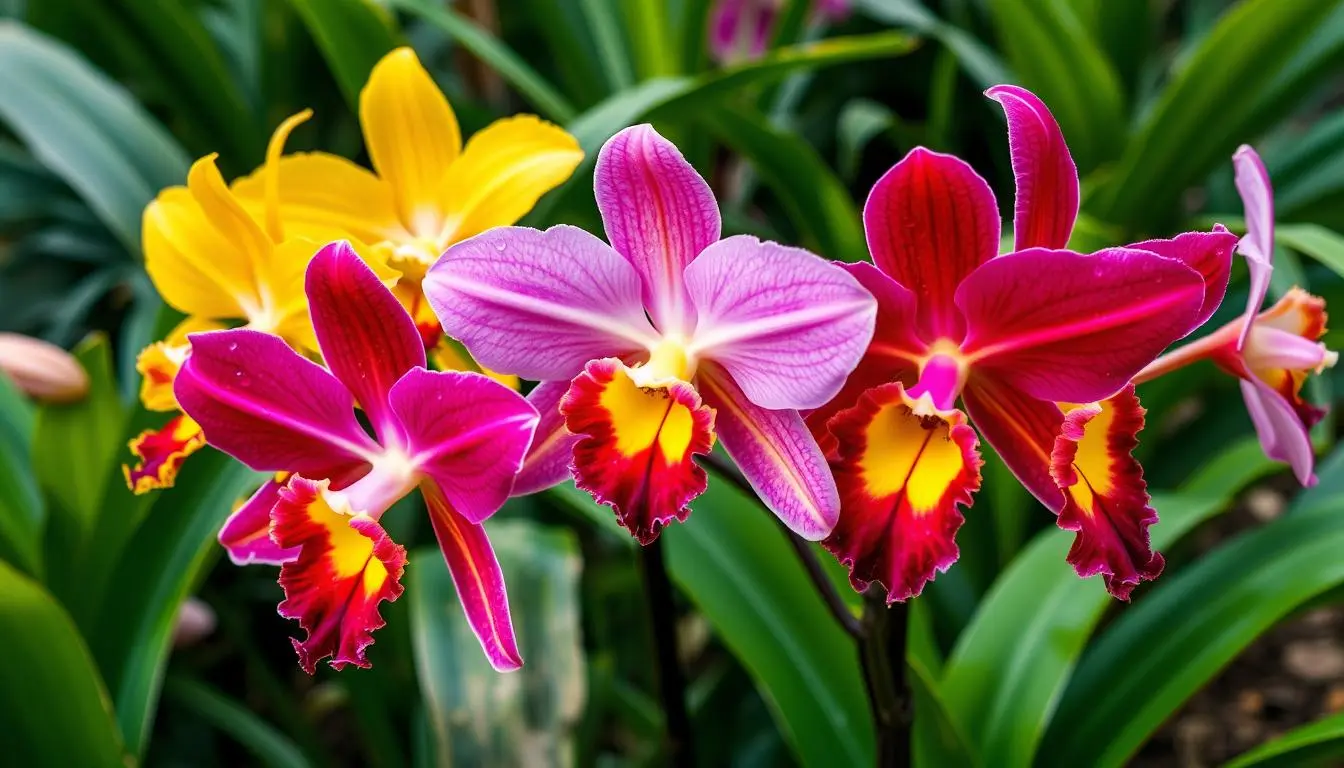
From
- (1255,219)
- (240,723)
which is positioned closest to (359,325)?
(1255,219)

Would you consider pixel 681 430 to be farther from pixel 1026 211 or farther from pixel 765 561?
pixel 765 561

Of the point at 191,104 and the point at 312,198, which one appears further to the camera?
the point at 191,104

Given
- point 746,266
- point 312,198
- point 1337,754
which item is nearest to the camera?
point 746,266

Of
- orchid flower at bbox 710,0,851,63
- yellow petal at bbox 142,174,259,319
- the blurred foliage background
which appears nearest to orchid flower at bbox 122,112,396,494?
yellow petal at bbox 142,174,259,319

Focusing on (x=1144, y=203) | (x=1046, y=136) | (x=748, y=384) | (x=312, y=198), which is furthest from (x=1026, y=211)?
(x=1144, y=203)

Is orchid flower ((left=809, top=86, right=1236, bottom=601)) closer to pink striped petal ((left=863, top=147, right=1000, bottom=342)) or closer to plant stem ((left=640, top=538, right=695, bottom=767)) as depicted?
pink striped petal ((left=863, top=147, right=1000, bottom=342))

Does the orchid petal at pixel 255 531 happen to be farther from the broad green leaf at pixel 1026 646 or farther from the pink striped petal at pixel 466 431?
the broad green leaf at pixel 1026 646
